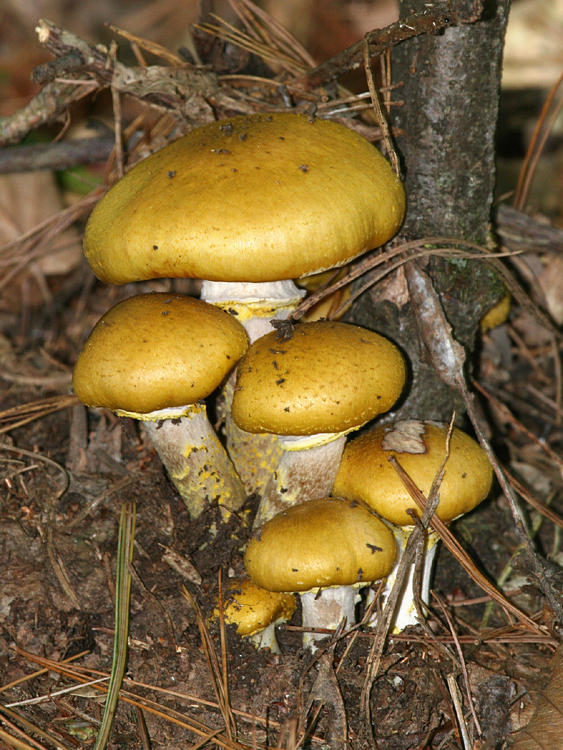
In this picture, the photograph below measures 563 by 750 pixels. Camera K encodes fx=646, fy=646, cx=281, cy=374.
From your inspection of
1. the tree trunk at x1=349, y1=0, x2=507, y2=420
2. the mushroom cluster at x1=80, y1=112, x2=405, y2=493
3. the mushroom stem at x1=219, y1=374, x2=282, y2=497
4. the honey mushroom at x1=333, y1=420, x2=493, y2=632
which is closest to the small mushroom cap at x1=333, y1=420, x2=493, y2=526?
the honey mushroom at x1=333, y1=420, x2=493, y2=632

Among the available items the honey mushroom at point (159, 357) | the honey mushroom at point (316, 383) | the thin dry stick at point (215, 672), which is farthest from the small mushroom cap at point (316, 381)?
the thin dry stick at point (215, 672)

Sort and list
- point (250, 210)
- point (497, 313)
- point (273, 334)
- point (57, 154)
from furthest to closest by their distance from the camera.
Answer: point (57, 154) < point (497, 313) < point (273, 334) < point (250, 210)

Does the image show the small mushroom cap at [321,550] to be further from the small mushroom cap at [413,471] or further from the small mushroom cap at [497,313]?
the small mushroom cap at [497,313]

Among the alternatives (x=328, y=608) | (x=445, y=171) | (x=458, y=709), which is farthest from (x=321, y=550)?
(x=445, y=171)

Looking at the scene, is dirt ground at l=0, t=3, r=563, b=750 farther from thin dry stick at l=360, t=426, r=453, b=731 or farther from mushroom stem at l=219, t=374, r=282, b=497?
mushroom stem at l=219, t=374, r=282, b=497

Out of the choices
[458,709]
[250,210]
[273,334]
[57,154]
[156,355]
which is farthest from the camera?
[57,154]

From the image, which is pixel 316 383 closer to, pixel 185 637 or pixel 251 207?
pixel 251 207

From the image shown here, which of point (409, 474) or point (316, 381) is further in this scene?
point (409, 474)

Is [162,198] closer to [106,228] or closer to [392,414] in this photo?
[106,228]
